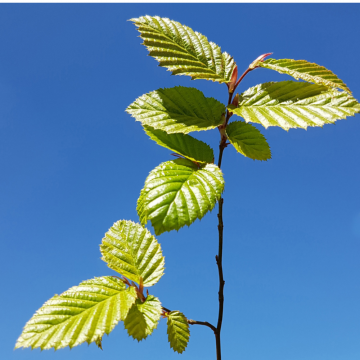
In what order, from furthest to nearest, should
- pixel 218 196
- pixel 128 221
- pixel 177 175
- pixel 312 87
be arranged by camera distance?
1. pixel 128 221
2. pixel 312 87
3. pixel 177 175
4. pixel 218 196

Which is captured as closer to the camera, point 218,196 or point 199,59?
point 218,196

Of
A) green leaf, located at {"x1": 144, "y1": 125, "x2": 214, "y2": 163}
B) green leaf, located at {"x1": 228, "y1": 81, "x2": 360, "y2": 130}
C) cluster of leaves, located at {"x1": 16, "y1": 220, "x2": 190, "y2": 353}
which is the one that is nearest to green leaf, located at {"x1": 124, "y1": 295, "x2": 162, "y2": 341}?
cluster of leaves, located at {"x1": 16, "y1": 220, "x2": 190, "y2": 353}

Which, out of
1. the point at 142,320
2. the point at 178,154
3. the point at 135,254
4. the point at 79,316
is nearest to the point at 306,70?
the point at 178,154

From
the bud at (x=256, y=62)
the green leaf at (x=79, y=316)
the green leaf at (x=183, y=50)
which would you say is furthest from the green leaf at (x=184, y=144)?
the green leaf at (x=79, y=316)

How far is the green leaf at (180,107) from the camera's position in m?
1.73

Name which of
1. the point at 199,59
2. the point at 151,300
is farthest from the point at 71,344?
the point at 199,59

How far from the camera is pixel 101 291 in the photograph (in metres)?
1.68

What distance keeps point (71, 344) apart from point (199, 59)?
1.41 m

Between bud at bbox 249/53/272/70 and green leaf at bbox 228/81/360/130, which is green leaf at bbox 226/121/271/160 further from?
bud at bbox 249/53/272/70

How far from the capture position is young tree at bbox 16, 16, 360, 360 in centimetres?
152

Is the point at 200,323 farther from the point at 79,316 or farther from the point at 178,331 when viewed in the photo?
the point at 79,316

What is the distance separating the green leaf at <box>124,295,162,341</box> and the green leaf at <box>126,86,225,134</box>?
86 centimetres

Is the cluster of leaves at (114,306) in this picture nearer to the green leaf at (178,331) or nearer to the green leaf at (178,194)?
the green leaf at (178,331)

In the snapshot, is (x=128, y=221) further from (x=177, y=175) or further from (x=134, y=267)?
(x=177, y=175)
